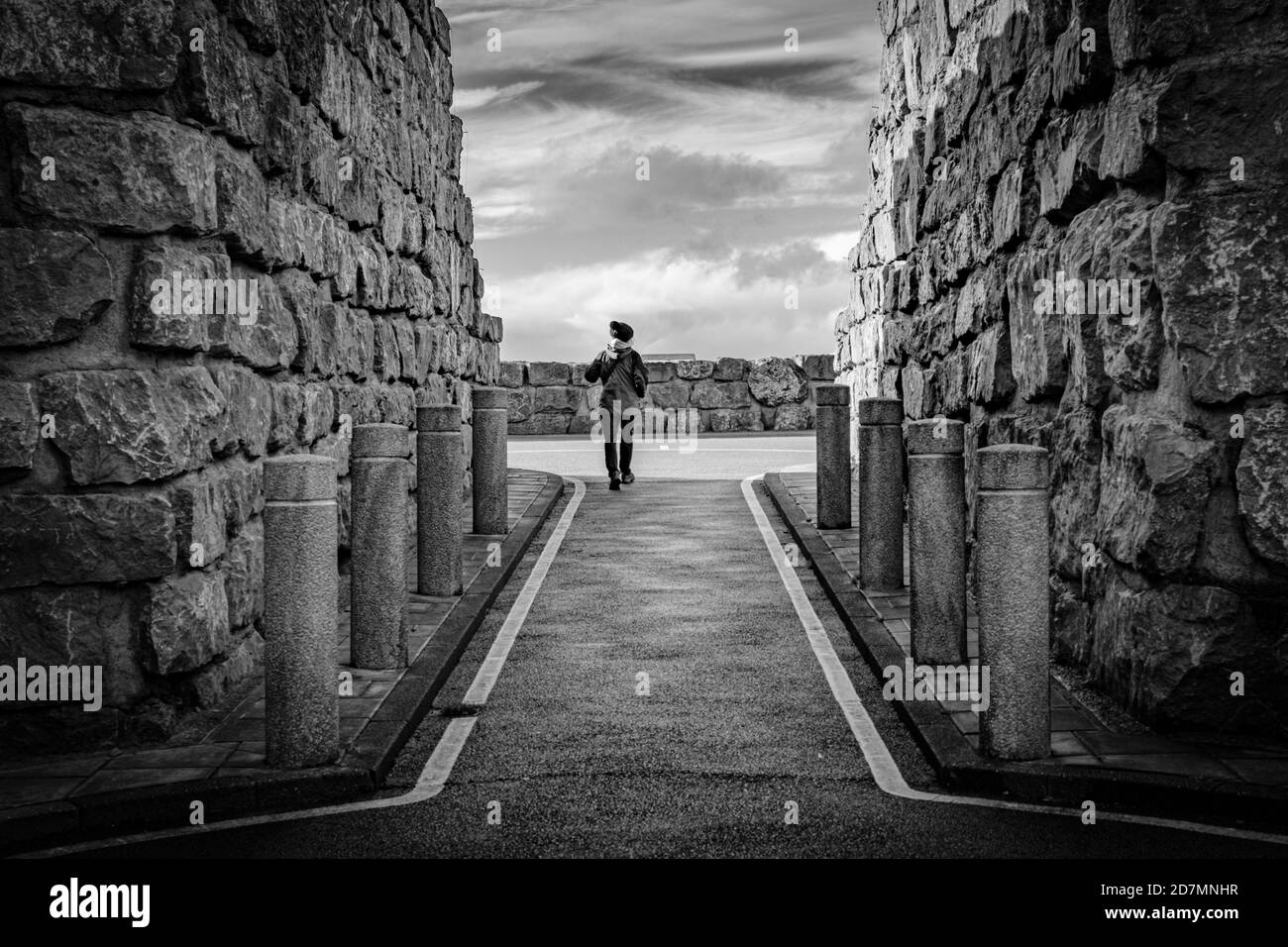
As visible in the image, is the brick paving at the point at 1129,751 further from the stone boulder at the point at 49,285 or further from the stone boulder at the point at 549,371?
the stone boulder at the point at 549,371

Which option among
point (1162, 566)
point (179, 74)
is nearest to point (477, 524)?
point (179, 74)

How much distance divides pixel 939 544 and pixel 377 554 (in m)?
2.85

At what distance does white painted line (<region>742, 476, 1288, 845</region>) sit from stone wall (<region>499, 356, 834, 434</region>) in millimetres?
16337

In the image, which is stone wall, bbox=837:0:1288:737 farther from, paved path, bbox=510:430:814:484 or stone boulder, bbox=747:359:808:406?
stone boulder, bbox=747:359:808:406

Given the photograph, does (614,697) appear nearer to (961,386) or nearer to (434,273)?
(961,386)

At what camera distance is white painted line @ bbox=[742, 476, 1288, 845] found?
5004 millimetres

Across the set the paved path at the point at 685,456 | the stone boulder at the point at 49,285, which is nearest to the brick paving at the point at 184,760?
the stone boulder at the point at 49,285

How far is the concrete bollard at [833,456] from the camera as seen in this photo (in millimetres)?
11375

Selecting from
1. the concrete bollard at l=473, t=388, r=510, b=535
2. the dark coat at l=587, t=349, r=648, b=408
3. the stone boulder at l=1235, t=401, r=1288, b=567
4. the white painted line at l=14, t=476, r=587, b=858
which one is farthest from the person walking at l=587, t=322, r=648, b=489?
the stone boulder at l=1235, t=401, r=1288, b=567

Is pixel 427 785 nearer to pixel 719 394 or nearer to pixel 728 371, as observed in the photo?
pixel 719 394

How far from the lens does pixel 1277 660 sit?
5707mm

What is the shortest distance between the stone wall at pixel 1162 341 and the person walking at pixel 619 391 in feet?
24.0

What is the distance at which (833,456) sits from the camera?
11445mm

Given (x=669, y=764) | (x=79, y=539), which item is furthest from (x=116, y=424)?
(x=669, y=764)
